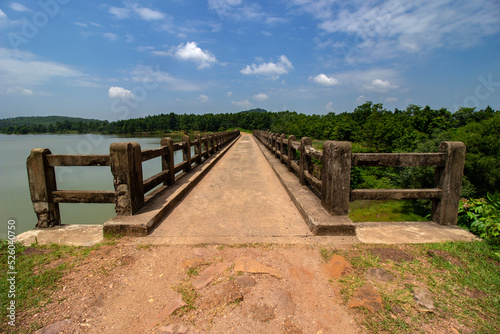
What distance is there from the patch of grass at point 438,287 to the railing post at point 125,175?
2.82 metres

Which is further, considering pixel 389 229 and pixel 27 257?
pixel 389 229

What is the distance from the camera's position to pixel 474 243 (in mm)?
2873

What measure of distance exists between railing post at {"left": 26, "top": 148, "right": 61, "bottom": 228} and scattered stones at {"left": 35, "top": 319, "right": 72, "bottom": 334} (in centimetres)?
230

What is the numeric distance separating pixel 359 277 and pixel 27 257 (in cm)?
350

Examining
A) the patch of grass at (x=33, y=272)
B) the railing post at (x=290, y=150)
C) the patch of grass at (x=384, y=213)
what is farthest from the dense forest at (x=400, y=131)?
the patch of grass at (x=33, y=272)

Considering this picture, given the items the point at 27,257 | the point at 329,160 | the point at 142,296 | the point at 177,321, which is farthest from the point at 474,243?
the point at 27,257

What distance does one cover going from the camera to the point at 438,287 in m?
2.20

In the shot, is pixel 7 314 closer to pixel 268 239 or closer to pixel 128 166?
pixel 128 166

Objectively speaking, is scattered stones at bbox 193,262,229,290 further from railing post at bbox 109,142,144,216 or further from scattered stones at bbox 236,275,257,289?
railing post at bbox 109,142,144,216

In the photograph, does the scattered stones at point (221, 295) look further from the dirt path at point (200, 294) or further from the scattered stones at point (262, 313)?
the scattered stones at point (262, 313)

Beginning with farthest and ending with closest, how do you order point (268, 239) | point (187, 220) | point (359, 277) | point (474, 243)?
point (187, 220) → point (268, 239) → point (474, 243) → point (359, 277)

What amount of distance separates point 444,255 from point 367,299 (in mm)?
1305

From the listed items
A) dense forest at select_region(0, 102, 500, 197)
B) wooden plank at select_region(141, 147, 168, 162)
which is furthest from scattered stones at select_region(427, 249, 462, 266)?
dense forest at select_region(0, 102, 500, 197)

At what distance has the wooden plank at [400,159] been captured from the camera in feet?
11.5
